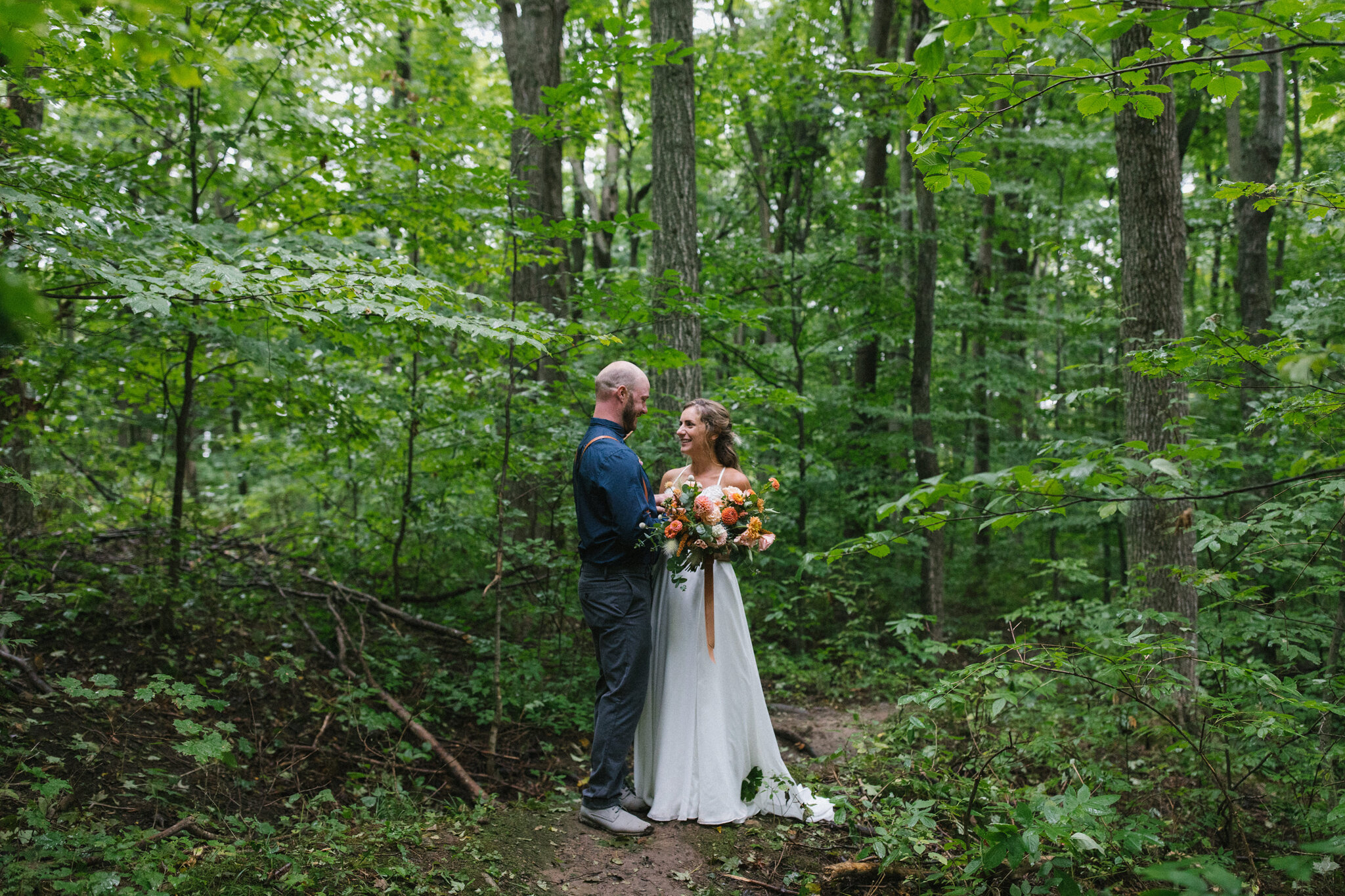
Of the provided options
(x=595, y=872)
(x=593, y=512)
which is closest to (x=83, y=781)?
(x=595, y=872)

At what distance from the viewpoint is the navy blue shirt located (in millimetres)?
4086

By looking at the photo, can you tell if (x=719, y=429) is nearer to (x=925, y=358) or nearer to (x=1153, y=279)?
(x=1153, y=279)

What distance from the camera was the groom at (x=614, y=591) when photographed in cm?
406

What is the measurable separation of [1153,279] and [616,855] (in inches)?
216

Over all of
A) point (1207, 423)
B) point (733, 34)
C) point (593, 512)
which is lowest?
point (593, 512)

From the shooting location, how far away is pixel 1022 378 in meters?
11.2

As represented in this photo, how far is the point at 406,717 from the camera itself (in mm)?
4953

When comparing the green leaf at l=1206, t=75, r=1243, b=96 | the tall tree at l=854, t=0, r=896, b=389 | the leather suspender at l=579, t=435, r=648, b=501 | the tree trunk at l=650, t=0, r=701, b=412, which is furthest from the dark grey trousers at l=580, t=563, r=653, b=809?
the tall tree at l=854, t=0, r=896, b=389

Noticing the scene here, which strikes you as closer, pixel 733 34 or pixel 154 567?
pixel 154 567

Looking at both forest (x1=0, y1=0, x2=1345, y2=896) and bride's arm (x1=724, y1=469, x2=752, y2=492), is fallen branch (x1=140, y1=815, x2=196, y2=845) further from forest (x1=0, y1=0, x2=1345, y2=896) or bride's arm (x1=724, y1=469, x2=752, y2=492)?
bride's arm (x1=724, y1=469, x2=752, y2=492)

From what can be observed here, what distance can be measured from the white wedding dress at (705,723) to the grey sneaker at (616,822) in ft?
0.70

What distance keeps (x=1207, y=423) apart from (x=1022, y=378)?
244cm

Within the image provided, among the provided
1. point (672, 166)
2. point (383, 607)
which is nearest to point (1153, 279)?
point (672, 166)

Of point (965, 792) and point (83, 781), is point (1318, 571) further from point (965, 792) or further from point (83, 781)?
point (83, 781)
